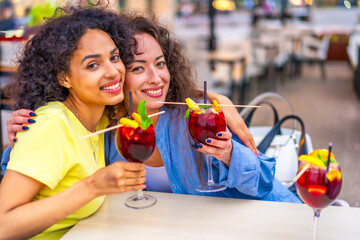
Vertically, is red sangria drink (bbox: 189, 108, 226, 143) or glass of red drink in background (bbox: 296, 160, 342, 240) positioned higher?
red sangria drink (bbox: 189, 108, 226, 143)

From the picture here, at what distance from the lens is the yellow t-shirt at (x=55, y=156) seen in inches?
47.8

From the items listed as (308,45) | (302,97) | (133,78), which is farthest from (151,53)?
(308,45)

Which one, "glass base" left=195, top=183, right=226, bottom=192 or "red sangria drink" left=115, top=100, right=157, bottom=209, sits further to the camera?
"glass base" left=195, top=183, right=226, bottom=192

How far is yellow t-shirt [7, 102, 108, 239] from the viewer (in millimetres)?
1213

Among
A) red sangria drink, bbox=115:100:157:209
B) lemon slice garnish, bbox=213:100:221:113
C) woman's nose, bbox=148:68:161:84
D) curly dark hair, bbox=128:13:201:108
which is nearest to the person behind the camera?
A: red sangria drink, bbox=115:100:157:209

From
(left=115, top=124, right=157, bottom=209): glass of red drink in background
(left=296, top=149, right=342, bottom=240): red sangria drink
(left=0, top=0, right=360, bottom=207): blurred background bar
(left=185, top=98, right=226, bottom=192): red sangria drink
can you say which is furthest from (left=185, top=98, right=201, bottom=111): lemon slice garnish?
(left=0, top=0, right=360, bottom=207): blurred background bar

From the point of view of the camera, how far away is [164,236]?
4.02 ft

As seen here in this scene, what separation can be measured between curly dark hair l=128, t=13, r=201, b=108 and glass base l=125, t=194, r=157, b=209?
Result: 1.60 ft

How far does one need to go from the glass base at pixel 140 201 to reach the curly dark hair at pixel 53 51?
18.2 inches

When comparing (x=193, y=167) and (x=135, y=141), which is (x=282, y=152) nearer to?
(x=193, y=167)

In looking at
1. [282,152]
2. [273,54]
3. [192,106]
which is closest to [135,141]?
[192,106]

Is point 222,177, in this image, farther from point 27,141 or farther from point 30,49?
point 30,49

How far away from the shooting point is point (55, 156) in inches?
49.4

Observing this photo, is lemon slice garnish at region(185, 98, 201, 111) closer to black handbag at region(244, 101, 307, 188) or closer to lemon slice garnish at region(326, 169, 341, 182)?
lemon slice garnish at region(326, 169, 341, 182)
